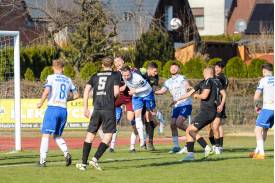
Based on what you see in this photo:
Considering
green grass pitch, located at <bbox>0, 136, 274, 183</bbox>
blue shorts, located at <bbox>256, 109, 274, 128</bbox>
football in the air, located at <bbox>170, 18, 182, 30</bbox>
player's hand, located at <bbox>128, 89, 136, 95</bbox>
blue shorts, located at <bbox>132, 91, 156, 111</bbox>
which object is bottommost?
green grass pitch, located at <bbox>0, 136, 274, 183</bbox>

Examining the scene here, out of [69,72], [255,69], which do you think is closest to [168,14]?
[255,69]

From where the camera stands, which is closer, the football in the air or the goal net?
the goal net

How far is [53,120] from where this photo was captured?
15094 millimetres

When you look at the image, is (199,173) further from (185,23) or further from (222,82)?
(185,23)

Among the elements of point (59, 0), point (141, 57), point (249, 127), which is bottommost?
point (249, 127)

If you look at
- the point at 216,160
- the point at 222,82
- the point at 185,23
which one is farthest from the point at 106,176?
the point at 185,23

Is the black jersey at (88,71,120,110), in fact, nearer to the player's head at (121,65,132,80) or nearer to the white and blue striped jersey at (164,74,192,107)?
the player's head at (121,65,132,80)

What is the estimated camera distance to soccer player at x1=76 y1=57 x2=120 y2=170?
14492 millimetres

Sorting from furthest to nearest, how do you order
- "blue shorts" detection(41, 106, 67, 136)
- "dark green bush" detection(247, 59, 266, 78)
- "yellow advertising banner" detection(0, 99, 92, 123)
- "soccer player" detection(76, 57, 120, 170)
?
"dark green bush" detection(247, 59, 266, 78)
"yellow advertising banner" detection(0, 99, 92, 123)
"blue shorts" detection(41, 106, 67, 136)
"soccer player" detection(76, 57, 120, 170)

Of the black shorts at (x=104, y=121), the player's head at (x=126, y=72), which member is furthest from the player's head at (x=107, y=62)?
the player's head at (x=126, y=72)

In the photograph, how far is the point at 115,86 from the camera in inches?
573

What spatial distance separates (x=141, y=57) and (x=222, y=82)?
2889 cm

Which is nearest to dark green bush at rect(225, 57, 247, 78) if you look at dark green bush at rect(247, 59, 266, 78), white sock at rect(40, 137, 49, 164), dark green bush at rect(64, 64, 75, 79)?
dark green bush at rect(247, 59, 266, 78)

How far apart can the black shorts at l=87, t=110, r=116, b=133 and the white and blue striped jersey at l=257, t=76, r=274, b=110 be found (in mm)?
3639
